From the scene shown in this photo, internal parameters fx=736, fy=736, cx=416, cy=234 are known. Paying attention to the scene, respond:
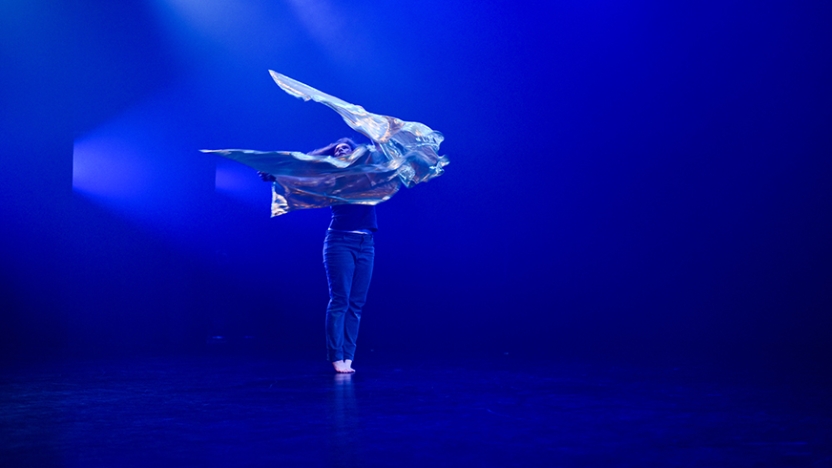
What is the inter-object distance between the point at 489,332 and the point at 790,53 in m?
3.02

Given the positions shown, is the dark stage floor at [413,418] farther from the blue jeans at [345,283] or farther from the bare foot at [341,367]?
the blue jeans at [345,283]

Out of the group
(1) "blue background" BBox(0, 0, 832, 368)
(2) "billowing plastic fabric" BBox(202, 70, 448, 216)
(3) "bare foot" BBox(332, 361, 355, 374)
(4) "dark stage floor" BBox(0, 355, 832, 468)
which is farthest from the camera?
(1) "blue background" BBox(0, 0, 832, 368)

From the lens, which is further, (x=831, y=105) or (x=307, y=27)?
(x=307, y=27)

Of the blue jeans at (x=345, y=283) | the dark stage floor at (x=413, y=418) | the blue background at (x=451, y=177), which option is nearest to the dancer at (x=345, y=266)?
the blue jeans at (x=345, y=283)

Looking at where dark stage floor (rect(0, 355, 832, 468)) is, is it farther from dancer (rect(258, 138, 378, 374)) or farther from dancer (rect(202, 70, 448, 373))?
dancer (rect(202, 70, 448, 373))

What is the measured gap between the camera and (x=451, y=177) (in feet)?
19.7

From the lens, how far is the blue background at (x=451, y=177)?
17.5ft

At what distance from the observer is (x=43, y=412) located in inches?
99.7

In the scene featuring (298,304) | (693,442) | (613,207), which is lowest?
(693,442)

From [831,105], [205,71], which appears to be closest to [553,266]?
[831,105]

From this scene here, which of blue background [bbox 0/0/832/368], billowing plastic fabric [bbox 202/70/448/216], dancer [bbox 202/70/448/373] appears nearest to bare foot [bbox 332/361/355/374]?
dancer [bbox 202/70/448/373]

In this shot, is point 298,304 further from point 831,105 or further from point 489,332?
point 831,105

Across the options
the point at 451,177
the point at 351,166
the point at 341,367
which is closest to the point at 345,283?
the point at 341,367

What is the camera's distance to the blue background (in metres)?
5.34
